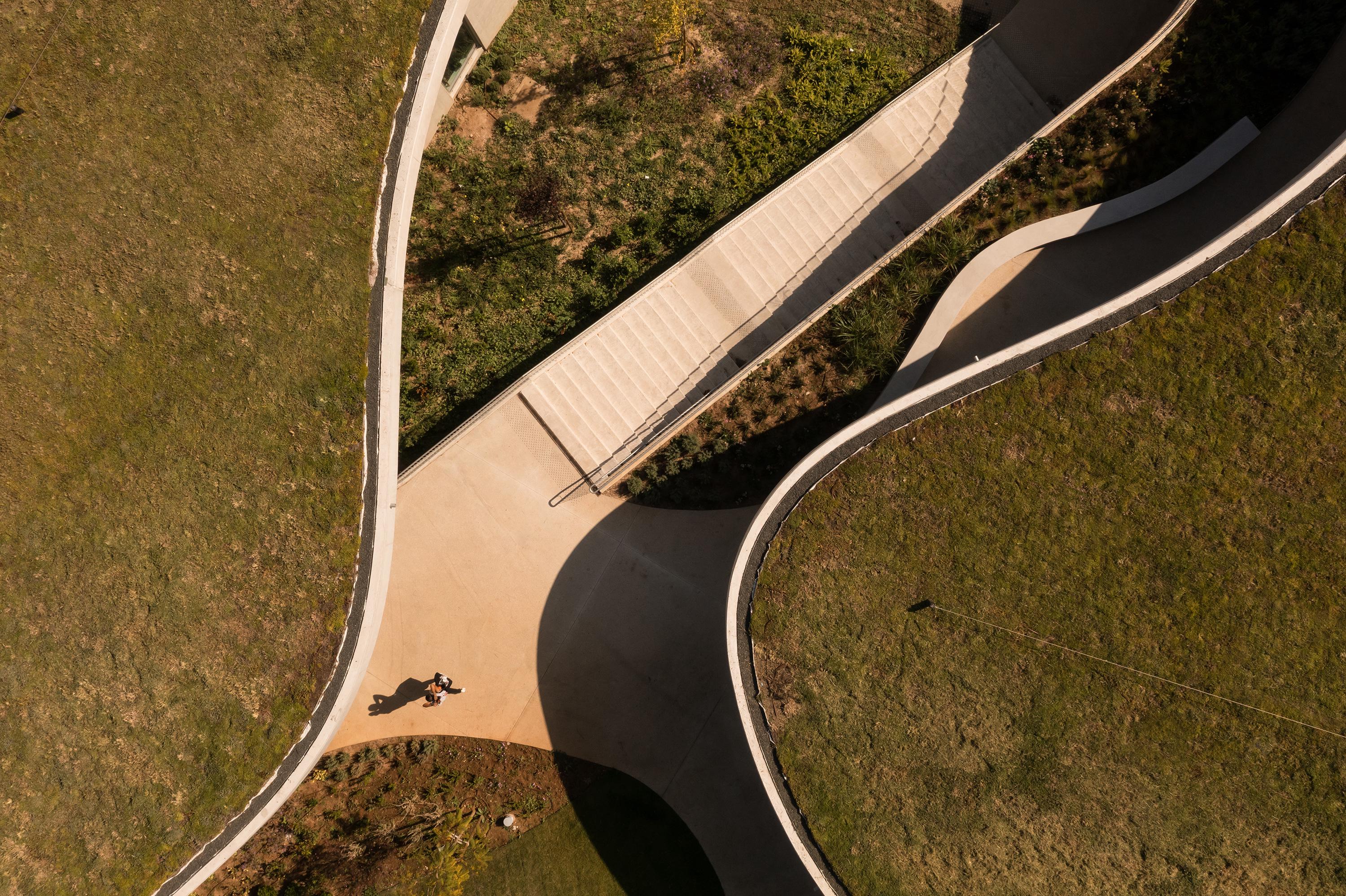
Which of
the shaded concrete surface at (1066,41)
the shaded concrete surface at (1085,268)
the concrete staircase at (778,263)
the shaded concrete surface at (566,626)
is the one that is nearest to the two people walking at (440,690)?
the shaded concrete surface at (566,626)

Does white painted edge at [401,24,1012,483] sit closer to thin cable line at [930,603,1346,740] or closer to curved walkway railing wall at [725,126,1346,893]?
curved walkway railing wall at [725,126,1346,893]

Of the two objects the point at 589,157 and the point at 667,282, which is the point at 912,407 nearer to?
the point at 667,282

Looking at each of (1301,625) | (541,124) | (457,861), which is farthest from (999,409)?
(457,861)

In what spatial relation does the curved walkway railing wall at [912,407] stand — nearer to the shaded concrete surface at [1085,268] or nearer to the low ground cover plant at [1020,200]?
the shaded concrete surface at [1085,268]

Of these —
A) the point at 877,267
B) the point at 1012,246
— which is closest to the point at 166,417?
the point at 877,267

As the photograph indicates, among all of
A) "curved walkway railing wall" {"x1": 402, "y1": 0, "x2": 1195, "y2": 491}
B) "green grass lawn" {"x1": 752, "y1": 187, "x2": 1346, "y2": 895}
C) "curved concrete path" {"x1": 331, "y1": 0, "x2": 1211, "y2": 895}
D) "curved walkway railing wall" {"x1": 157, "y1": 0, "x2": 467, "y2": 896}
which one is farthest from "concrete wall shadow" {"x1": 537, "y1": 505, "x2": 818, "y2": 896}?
"curved walkway railing wall" {"x1": 157, "y1": 0, "x2": 467, "y2": 896}

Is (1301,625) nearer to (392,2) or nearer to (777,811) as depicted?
(777,811)
